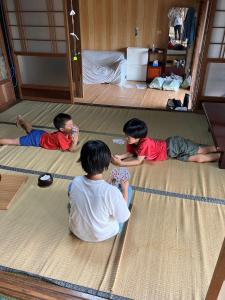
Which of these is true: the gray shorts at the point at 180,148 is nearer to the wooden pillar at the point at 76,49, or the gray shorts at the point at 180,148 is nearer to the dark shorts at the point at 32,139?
the dark shorts at the point at 32,139

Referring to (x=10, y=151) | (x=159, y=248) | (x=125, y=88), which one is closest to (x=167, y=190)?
(x=159, y=248)

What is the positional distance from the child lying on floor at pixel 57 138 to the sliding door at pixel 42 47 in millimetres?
1580

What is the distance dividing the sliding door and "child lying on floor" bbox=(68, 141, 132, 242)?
2.92m

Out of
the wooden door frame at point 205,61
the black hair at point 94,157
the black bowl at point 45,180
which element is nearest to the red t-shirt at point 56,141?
the black bowl at point 45,180

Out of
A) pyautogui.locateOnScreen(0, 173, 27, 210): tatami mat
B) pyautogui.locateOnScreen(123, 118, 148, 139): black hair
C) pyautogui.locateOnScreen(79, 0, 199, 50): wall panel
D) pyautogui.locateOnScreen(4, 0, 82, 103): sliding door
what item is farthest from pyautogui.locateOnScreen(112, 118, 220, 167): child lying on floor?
pyautogui.locateOnScreen(79, 0, 199, 50): wall panel

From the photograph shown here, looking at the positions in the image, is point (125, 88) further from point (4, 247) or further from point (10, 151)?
point (4, 247)

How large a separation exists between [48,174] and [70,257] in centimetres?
81

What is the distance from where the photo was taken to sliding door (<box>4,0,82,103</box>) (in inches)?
142

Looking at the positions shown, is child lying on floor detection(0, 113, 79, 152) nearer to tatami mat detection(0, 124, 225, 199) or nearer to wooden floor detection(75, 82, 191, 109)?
tatami mat detection(0, 124, 225, 199)

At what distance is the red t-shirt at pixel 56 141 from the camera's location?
245 cm

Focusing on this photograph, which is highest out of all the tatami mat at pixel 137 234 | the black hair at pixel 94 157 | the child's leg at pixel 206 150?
the black hair at pixel 94 157

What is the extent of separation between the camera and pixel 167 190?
6.47 ft

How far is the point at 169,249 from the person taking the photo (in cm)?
150

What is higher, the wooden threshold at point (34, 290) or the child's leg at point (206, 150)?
the child's leg at point (206, 150)
